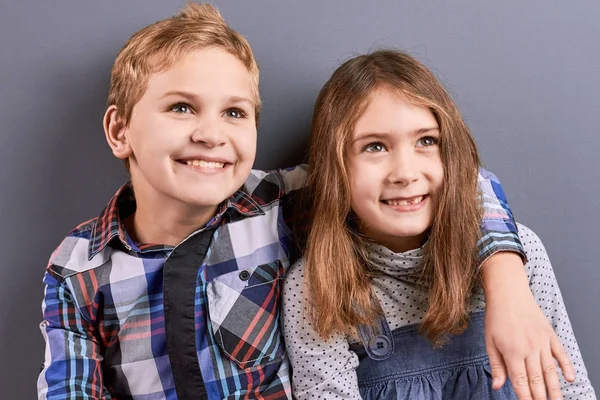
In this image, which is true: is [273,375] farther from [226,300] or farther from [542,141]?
[542,141]

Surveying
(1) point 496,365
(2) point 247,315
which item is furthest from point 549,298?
(2) point 247,315

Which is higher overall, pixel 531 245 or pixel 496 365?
pixel 531 245

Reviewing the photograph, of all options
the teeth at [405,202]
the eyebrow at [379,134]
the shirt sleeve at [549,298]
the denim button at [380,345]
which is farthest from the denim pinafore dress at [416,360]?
the eyebrow at [379,134]

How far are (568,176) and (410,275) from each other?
14.4 inches

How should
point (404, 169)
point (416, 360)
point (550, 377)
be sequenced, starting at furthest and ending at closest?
point (416, 360) → point (404, 169) → point (550, 377)

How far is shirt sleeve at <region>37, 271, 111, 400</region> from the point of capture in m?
1.09

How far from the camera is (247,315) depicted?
1146mm

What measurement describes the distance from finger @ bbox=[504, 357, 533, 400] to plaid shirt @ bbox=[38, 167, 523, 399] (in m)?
0.19

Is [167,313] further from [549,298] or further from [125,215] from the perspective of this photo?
[549,298]

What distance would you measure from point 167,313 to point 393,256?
38 cm

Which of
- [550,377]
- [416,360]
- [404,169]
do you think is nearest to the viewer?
[550,377]

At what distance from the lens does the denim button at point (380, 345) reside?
1170mm

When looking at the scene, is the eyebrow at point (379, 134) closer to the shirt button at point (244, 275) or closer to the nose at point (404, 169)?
the nose at point (404, 169)

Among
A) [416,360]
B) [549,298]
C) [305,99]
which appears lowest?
[416,360]
